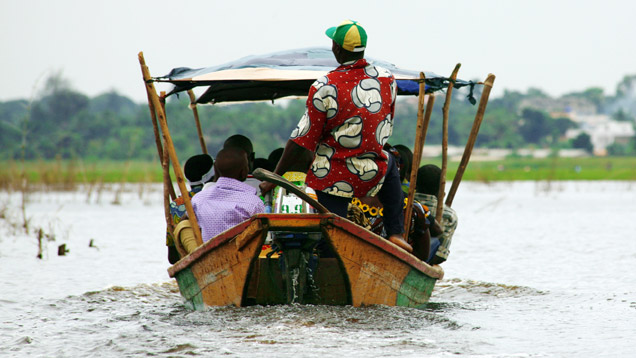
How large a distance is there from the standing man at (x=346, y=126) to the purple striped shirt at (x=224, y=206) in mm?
456

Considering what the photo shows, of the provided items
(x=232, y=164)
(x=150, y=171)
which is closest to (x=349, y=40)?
(x=232, y=164)

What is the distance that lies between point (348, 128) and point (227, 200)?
994mm

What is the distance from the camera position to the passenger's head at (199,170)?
6426mm

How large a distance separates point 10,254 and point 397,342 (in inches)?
264

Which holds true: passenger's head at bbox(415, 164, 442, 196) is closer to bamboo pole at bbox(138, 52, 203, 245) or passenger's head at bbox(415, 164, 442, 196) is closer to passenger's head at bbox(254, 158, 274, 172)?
passenger's head at bbox(254, 158, 274, 172)

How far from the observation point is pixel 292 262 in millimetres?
5035

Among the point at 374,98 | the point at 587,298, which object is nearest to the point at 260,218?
the point at 374,98

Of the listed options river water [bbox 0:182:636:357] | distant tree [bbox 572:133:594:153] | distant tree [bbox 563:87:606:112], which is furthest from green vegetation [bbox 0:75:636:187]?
distant tree [bbox 563:87:606:112]

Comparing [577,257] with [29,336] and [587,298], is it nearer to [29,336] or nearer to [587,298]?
[587,298]

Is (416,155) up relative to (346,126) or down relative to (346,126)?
down

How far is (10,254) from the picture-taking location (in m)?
10.2

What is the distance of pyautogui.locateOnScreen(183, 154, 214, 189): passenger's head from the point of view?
643 centimetres

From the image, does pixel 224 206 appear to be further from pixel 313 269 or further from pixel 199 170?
pixel 199 170

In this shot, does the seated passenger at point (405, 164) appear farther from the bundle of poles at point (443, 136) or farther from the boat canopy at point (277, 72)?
the boat canopy at point (277, 72)
